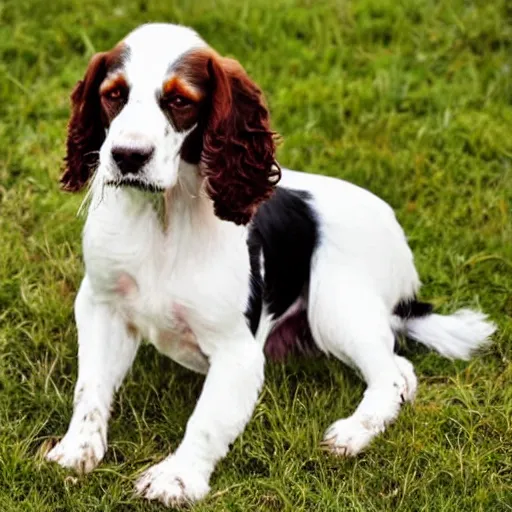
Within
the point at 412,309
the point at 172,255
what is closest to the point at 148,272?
the point at 172,255

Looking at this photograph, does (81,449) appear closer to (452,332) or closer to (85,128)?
(85,128)

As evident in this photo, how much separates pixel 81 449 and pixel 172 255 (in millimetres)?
731

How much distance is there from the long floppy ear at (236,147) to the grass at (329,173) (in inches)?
32.5

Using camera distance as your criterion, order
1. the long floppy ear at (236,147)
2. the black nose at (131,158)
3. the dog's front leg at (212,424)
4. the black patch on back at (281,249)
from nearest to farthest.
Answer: the black nose at (131,158) → the long floppy ear at (236,147) → the dog's front leg at (212,424) → the black patch on back at (281,249)

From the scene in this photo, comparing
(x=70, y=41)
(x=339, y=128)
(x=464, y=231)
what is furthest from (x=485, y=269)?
(x=70, y=41)

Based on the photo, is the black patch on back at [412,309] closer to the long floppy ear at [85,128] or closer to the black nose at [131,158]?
the long floppy ear at [85,128]

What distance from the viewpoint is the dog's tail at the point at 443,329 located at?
4.81m

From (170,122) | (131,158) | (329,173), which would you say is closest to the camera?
(131,158)

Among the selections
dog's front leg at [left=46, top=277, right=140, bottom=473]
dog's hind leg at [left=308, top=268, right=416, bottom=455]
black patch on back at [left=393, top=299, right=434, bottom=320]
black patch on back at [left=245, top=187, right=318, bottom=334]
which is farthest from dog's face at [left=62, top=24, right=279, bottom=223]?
black patch on back at [left=393, top=299, right=434, bottom=320]

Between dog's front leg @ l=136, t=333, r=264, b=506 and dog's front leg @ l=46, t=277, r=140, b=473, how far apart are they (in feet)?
0.82

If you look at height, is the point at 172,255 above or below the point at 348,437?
above

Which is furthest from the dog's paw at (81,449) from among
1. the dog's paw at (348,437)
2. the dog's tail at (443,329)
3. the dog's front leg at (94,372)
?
the dog's tail at (443,329)

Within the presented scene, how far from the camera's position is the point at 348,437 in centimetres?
421

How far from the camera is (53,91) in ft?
21.7
